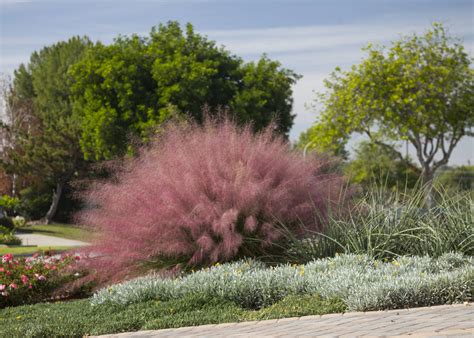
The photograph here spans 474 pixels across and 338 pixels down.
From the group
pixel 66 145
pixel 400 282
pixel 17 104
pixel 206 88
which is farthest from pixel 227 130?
pixel 17 104

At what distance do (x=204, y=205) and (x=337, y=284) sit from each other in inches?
109

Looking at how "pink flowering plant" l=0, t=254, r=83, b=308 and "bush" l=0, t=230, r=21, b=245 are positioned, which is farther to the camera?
"bush" l=0, t=230, r=21, b=245

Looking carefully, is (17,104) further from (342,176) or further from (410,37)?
(342,176)

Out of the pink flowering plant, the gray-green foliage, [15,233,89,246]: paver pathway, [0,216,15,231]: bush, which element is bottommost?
[15,233,89,246]: paver pathway

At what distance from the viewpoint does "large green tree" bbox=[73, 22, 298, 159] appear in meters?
28.1

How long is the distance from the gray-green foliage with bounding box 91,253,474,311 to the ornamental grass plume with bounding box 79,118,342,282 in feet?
2.34

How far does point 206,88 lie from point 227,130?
17.1 m

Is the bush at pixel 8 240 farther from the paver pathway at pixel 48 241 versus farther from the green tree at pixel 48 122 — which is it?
the green tree at pixel 48 122

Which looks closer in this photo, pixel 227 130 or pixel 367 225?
pixel 367 225

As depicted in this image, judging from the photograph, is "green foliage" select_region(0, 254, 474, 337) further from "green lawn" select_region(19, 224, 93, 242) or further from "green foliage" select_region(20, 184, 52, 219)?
"green foliage" select_region(20, 184, 52, 219)

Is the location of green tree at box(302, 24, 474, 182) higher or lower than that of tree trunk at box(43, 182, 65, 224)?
higher

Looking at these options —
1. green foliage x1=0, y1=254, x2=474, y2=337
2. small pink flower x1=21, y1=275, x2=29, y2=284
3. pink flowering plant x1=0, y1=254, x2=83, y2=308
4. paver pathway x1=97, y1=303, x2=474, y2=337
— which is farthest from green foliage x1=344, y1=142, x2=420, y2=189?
paver pathway x1=97, y1=303, x2=474, y2=337

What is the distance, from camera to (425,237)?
952 centimetres

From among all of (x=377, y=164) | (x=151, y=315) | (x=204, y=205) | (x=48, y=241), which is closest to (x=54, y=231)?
(x=48, y=241)
